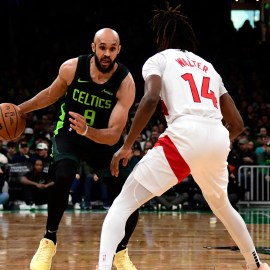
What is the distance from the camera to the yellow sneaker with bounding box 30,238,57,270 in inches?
237

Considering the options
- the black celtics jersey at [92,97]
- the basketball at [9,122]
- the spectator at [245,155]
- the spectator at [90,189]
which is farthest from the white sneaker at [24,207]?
the black celtics jersey at [92,97]

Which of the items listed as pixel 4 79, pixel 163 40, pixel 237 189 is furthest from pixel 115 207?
pixel 4 79

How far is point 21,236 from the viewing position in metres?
9.68

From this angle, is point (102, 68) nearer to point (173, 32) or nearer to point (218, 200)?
point (173, 32)

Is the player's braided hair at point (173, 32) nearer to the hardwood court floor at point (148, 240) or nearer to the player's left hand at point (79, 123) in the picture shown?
the player's left hand at point (79, 123)

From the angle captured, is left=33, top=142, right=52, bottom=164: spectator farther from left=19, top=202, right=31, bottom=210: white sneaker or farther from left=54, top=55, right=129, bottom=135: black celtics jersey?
left=54, top=55, right=129, bottom=135: black celtics jersey

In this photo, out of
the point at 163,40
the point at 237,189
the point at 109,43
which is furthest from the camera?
the point at 237,189

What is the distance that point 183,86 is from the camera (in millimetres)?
5242

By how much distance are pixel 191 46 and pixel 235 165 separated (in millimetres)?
10068

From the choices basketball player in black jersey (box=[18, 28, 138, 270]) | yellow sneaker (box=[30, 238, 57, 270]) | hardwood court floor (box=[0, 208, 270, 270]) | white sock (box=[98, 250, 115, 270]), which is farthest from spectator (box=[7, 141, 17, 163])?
white sock (box=[98, 250, 115, 270])

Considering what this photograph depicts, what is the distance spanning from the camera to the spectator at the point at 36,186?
14984mm

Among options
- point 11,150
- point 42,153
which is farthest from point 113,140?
point 11,150

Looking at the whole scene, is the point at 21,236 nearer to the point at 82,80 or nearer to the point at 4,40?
the point at 82,80

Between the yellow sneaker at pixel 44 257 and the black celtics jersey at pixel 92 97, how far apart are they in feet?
3.37
